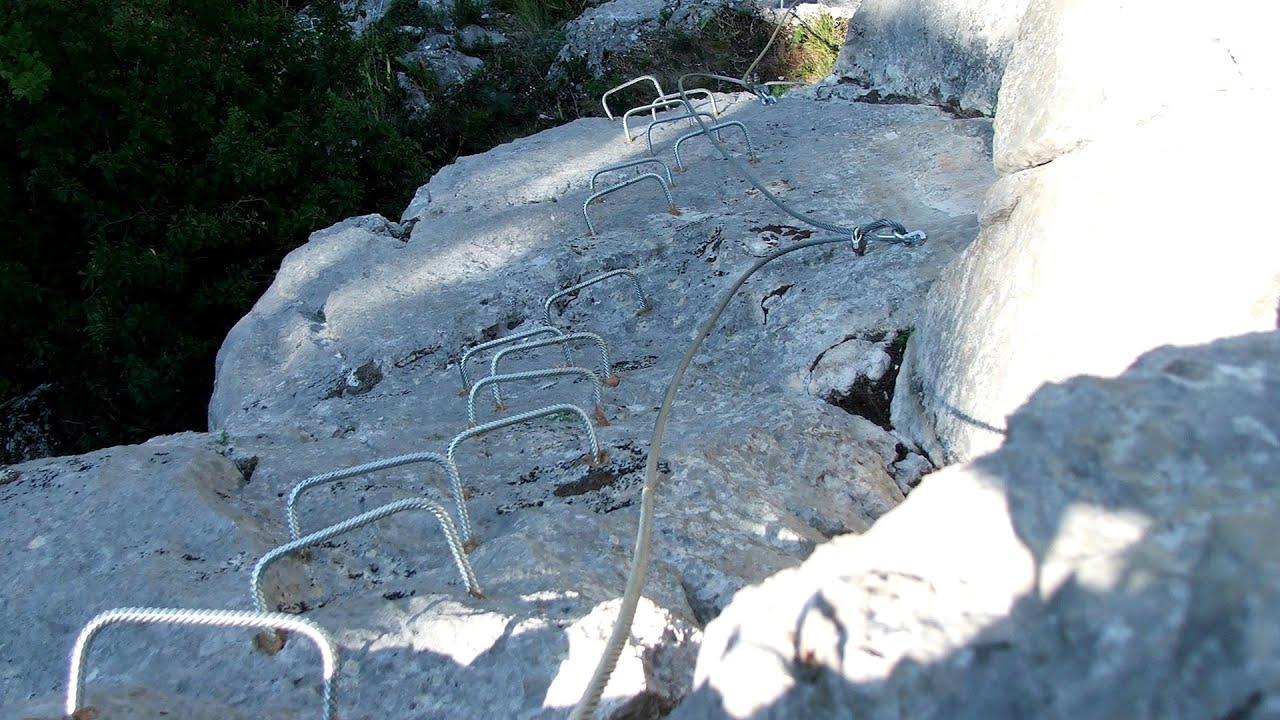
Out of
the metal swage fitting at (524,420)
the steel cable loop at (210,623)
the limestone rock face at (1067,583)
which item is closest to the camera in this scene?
the limestone rock face at (1067,583)

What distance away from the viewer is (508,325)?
4.48 meters

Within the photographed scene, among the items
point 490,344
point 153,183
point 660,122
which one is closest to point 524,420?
point 490,344

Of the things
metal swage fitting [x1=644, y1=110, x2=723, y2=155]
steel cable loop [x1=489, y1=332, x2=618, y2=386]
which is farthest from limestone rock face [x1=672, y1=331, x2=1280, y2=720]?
metal swage fitting [x1=644, y1=110, x2=723, y2=155]

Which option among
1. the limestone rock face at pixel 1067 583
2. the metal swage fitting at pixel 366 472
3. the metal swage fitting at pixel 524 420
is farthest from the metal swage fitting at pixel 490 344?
the limestone rock face at pixel 1067 583

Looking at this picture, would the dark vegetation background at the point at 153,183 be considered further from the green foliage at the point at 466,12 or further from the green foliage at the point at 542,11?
the green foliage at the point at 542,11

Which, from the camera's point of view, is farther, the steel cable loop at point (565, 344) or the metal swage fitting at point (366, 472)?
the steel cable loop at point (565, 344)

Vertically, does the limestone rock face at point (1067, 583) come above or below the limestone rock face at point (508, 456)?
above

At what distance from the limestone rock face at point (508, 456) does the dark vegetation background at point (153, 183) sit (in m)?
2.36

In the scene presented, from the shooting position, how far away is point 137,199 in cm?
752

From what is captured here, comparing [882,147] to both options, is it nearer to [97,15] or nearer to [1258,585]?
[1258,585]

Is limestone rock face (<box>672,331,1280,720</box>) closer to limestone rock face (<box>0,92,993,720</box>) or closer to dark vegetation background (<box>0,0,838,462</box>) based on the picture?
limestone rock face (<box>0,92,993,720</box>)

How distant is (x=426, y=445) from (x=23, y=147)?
557cm

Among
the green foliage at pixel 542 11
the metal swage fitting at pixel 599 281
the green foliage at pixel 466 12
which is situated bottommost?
the metal swage fitting at pixel 599 281

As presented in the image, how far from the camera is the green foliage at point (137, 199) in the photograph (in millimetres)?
7012
